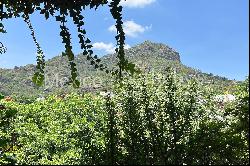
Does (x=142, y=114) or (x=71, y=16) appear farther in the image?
(x=142, y=114)

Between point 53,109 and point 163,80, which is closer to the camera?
point 163,80

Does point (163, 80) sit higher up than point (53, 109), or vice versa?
point (53, 109)

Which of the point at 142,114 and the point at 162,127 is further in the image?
the point at 142,114

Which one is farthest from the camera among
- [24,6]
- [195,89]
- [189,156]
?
[195,89]

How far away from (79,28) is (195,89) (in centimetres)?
287

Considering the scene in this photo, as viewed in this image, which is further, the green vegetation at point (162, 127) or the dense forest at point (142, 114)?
the green vegetation at point (162, 127)

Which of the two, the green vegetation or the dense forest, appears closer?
the dense forest

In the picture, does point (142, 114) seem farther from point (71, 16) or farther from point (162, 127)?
point (71, 16)

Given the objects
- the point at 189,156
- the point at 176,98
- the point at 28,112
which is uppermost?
the point at 28,112

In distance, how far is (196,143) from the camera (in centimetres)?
399

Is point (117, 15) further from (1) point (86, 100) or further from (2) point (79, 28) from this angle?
(1) point (86, 100)

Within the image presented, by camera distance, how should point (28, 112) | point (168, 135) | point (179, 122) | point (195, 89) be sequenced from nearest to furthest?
point (168, 135) → point (179, 122) → point (195, 89) → point (28, 112)

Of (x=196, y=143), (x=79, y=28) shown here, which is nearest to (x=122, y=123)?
(x=196, y=143)

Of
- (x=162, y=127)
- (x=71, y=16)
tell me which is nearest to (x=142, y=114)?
(x=162, y=127)
